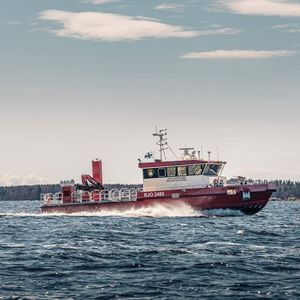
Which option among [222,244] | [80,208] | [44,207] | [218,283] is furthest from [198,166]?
[218,283]

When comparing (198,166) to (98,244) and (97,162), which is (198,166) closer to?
(97,162)

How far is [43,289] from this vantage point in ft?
69.8

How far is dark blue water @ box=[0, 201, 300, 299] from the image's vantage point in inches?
818

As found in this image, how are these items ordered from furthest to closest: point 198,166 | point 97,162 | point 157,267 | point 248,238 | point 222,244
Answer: point 97,162 → point 198,166 → point 248,238 → point 222,244 → point 157,267

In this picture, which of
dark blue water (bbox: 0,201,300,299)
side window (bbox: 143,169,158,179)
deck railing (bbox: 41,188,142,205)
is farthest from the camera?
deck railing (bbox: 41,188,142,205)

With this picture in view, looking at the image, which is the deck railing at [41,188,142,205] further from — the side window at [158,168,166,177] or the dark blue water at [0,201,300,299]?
the dark blue water at [0,201,300,299]

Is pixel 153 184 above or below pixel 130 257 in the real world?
above

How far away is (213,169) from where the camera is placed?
6147 centimetres

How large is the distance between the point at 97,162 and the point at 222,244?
38321 millimetres

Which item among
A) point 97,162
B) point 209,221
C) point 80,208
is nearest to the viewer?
point 209,221

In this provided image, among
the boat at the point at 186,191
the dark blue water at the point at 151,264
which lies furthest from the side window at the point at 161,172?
the dark blue water at the point at 151,264

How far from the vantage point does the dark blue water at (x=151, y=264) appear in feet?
68.1

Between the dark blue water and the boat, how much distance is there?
13.6 m

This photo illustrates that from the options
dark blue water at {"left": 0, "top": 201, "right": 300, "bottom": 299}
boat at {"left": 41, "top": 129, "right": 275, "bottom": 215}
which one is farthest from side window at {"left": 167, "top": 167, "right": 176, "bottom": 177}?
dark blue water at {"left": 0, "top": 201, "right": 300, "bottom": 299}
